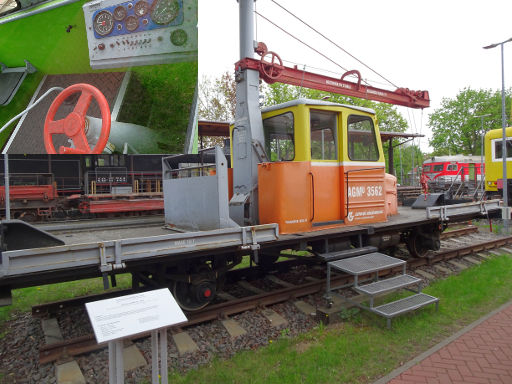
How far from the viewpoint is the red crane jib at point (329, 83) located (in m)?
5.68

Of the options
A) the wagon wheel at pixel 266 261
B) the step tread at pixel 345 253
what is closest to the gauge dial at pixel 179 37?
the wagon wheel at pixel 266 261

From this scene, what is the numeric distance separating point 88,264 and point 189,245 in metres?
0.98

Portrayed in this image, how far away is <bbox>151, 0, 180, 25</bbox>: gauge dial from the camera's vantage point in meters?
9.98

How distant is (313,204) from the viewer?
209 inches

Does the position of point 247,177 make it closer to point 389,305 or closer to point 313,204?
point 313,204

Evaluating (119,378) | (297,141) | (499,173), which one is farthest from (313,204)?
(499,173)

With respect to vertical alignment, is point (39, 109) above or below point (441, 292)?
above

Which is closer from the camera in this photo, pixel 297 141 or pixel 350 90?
pixel 297 141

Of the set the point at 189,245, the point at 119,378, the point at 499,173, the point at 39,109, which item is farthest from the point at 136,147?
the point at 499,173

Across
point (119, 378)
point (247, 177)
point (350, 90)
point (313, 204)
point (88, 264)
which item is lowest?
point (119, 378)

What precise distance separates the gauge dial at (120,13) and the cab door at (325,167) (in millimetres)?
6963

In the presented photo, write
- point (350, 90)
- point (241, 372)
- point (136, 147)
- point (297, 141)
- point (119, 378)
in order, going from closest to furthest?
1. point (119, 378)
2. point (241, 372)
3. point (297, 141)
4. point (350, 90)
5. point (136, 147)

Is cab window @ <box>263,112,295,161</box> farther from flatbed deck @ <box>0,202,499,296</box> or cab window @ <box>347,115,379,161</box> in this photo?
flatbed deck @ <box>0,202,499,296</box>

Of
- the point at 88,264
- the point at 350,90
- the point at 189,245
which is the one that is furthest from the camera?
the point at 350,90
